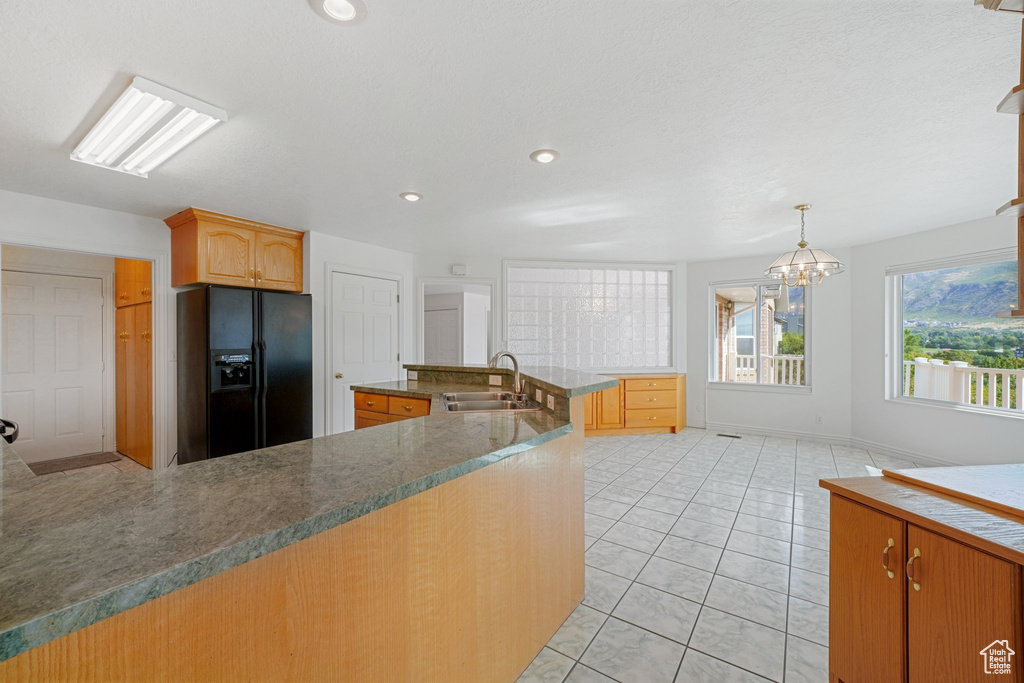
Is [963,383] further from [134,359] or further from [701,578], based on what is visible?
[134,359]

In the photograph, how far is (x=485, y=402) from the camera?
2.73 meters

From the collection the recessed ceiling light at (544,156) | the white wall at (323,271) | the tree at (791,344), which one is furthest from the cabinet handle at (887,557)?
the tree at (791,344)

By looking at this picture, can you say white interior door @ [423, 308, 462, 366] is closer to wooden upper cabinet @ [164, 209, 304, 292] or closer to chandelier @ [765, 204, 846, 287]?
wooden upper cabinet @ [164, 209, 304, 292]

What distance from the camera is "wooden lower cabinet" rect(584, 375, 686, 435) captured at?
541cm

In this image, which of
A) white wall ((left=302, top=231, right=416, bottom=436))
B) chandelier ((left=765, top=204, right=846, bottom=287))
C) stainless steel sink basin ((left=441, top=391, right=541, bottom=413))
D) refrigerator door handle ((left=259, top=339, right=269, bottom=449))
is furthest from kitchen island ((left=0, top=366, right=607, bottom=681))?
white wall ((left=302, top=231, right=416, bottom=436))

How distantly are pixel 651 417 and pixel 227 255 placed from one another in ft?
15.9

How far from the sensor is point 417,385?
341 centimetres

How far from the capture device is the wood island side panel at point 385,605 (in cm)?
68

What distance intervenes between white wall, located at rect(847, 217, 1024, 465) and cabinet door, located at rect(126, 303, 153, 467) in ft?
22.9

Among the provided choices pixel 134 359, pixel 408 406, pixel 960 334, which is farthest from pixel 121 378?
pixel 960 334

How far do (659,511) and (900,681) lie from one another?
A: 1844mm

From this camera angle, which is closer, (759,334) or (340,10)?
(340,10)

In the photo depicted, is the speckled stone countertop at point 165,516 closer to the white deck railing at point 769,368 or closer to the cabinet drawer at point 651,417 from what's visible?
the cabinet drawer at point 651,417

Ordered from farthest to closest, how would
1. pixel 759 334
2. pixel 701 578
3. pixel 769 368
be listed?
1. pixel 769 368
2. pixel 759 334
3. pixel 701 578
